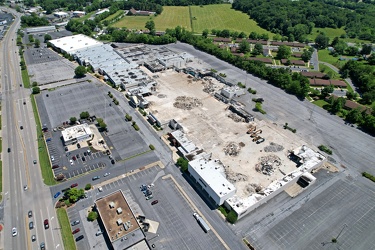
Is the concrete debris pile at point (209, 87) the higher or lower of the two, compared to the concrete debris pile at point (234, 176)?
higher

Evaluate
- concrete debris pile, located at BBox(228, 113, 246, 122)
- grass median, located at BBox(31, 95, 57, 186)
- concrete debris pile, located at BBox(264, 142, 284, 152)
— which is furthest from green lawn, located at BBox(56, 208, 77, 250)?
concrete debris pile, located at BBox(228, 113, 246, 122)

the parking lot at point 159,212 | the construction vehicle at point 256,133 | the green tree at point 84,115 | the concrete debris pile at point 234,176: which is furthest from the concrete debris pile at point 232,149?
the green tree at point 84,115

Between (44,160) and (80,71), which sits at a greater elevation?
(80,71)

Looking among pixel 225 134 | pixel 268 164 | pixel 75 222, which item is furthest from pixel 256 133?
pixel 75 222

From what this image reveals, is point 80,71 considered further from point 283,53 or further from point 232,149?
point 283,53

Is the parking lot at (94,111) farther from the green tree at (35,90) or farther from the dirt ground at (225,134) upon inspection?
the dirt ground at (225,134)

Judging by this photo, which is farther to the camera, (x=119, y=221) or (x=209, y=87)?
(x=209, y=87)

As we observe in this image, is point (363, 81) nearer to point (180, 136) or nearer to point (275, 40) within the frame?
point (275, 40)
